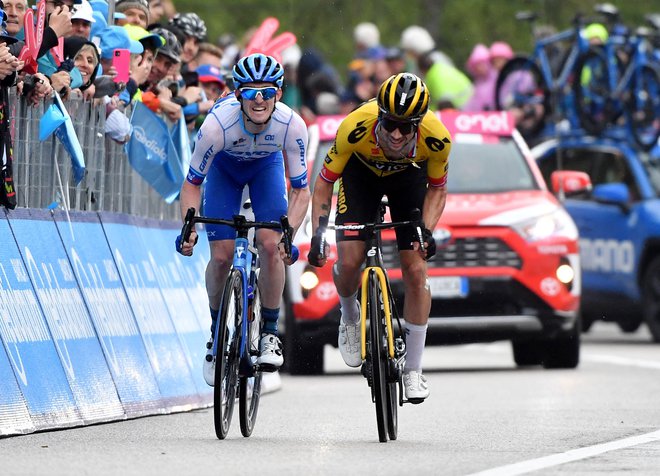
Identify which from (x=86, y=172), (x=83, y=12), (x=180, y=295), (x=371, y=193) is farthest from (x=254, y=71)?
(x=180, y=295)

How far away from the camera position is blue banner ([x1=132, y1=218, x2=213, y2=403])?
44.7 ft

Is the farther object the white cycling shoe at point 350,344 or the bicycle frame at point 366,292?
the white cycling shoe at point 350,344

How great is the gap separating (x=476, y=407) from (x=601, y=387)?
6.71 ft

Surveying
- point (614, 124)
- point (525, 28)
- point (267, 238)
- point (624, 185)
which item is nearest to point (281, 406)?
point (267, 238)

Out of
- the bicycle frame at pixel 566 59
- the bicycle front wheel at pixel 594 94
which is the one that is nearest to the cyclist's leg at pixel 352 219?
the bicycle front wheel at pixel 594 94

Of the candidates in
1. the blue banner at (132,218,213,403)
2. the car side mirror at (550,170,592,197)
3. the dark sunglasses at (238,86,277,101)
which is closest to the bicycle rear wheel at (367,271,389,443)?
the dark sunglasses at (238,86,277,101)

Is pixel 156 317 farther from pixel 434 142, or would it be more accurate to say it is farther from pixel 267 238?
pixel 434 142

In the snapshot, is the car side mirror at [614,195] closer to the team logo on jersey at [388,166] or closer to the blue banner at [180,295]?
the blue banner at [180,295]

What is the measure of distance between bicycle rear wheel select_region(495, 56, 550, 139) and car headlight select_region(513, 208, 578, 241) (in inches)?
251

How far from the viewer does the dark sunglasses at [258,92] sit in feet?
36.5

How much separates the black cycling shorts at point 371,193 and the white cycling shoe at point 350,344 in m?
0.51

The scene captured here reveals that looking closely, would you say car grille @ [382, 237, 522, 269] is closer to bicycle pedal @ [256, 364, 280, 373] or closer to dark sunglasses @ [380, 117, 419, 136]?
bicycle pedal @ [256, 364, 280, 373]

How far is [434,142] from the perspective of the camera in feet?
36.5

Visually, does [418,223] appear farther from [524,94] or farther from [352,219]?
[524,94]
